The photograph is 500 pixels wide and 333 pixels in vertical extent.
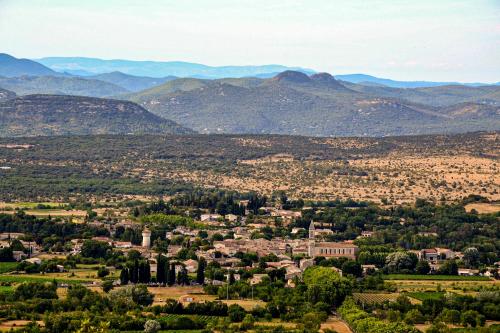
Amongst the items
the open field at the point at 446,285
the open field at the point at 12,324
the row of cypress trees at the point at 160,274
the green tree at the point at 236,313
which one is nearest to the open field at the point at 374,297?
the open field at the point at 446,285

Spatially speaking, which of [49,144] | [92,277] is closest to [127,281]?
[92,277]

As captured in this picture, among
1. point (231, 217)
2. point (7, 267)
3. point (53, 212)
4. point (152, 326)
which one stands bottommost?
point (53, 212)

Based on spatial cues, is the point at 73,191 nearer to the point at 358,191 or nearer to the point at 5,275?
the point at 358,191

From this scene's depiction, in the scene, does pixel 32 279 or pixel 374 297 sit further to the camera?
pixel 32 279

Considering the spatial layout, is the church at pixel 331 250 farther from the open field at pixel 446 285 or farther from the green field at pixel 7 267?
A: the green field at pixel 7 267

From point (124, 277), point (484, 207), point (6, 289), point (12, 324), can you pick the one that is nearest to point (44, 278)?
point (6, 289)

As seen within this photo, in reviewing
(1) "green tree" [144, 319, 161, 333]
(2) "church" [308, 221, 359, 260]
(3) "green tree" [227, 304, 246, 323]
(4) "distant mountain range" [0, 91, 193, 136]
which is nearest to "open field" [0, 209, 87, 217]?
(2) "church" [308, 221, 359, 260]

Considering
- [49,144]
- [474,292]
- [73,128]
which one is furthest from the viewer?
[73,128]

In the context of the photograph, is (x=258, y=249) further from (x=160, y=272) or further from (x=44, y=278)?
(x=44, y=278)
